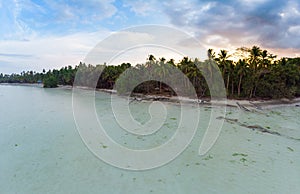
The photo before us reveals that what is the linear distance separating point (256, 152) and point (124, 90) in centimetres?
2339

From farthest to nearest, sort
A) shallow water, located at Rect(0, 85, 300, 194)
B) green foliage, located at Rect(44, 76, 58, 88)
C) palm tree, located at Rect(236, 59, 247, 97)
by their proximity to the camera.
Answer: green foliage, located at Rect(44, 76, 58, 88), palm tree, located at Rect(236, 59, 247, 97), shallow water, located at Rect(0, 85, 300, 194)

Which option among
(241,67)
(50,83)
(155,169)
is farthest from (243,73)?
(50,83)

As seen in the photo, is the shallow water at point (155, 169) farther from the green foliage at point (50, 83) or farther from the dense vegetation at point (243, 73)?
the green foliage at point (50, 83)

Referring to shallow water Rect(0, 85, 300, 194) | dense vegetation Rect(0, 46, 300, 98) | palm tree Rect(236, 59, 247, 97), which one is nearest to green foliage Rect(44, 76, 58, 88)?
dense vegetation Rect(0, 46, 300, 98)

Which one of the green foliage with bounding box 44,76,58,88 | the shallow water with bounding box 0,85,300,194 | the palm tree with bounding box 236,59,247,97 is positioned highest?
the palm tree with bounding box 236,59,247,97

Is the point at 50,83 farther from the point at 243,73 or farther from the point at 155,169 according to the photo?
the point at 155,169

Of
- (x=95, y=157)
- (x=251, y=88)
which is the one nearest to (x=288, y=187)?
(x=95, y=157)

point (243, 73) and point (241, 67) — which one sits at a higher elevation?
point (241, 67)

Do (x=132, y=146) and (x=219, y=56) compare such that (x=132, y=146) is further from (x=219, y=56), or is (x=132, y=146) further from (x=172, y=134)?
(x=219, y=56)

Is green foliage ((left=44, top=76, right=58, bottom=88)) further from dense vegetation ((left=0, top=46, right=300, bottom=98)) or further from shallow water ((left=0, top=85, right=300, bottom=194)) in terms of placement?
shallow water ((left=0, top=85, right=300, bottom=194))

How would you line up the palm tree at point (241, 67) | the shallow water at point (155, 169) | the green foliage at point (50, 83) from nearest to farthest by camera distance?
1. the shallow water at point (155, 169)
2. the palm tree at point (241, 67)
3. the green foliage at point (50, 83)

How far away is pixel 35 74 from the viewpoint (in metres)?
67.2

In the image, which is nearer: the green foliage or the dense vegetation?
the dense vegetation

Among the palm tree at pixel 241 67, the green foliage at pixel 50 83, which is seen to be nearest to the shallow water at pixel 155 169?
the palm tree at pixel 241 67
